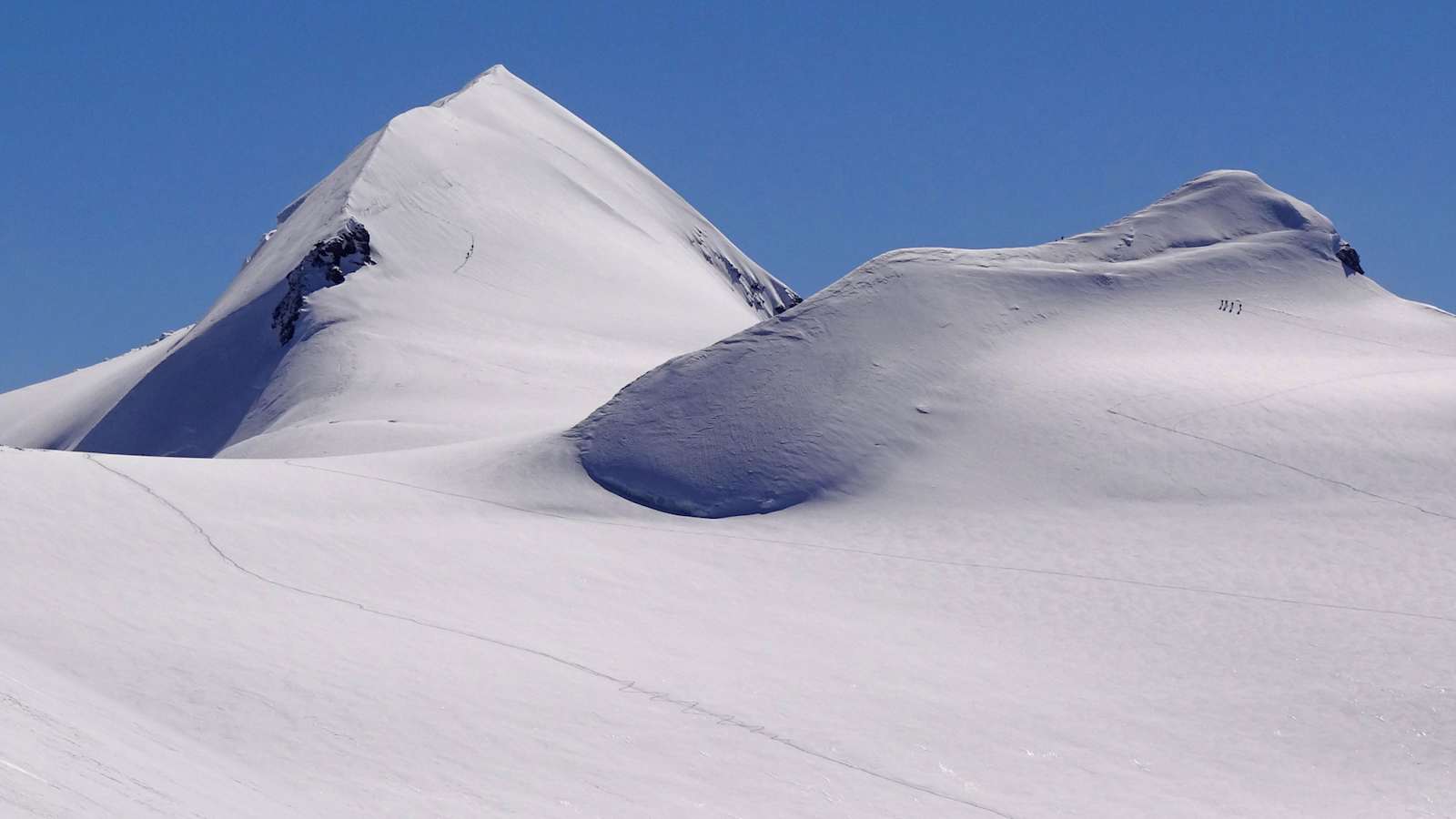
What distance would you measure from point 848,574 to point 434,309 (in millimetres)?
36338

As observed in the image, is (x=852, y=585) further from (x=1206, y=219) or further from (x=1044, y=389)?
(x=1206, y=219)

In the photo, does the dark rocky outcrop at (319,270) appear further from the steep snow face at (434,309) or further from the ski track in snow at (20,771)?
the ski track in snow at (20,771)

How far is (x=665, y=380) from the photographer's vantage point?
32375mm

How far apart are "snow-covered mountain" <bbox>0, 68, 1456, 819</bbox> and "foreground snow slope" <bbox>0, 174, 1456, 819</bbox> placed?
0.08 m

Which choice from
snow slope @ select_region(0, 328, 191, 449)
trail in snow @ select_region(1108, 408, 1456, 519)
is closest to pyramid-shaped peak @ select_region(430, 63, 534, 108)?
snow slope @ select_region(0, 328, 191, 449)

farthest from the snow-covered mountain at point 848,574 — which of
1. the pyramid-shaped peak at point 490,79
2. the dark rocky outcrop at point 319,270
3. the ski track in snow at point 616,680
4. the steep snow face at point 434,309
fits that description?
the pyramid-shaped peak at point 490,79

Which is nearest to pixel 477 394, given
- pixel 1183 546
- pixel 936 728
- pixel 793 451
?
pixel 793 451

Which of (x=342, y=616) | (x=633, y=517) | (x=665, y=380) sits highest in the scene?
(x=665, y=380)

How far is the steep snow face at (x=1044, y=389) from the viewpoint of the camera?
28.8 m

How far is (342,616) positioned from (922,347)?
16.4 metres

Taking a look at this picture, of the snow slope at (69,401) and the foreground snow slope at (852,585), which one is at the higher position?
the snow slope at (69,401)

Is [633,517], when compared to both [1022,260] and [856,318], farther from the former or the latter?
[1022,260]

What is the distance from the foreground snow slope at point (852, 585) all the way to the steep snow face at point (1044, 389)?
10 cm

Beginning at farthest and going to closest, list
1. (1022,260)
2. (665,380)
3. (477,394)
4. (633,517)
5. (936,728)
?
(477,394) → (1022,260) → (665,380) → (633,517) → (936,728)
